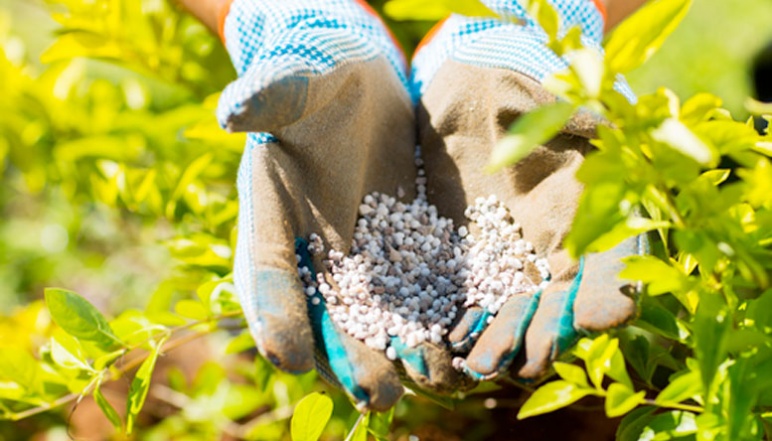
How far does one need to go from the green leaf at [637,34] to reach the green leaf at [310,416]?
44 cm

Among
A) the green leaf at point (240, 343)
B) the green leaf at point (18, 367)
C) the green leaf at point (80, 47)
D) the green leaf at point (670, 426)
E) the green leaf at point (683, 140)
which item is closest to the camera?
the green leaf at point (683, 140)

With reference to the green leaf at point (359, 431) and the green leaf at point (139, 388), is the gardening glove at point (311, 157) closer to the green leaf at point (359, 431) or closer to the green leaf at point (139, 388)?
the green leaf at point (359, 431)

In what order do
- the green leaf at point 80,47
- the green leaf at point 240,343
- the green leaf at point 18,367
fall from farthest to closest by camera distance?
the green leaf at point 80,47
the green leaf at point 240,343
the green leaf at point 18,367

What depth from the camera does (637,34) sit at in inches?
23.1

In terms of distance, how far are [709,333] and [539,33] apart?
487 millimetres

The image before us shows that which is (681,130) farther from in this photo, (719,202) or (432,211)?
(432,211)

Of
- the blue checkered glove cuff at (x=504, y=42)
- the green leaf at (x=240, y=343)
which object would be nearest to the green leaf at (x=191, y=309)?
Answer: the green leaf at (x=240, y=343)

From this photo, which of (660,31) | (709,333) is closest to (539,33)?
(660,31)

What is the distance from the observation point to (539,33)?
3.15ft

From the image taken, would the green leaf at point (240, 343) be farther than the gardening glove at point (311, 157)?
Yes

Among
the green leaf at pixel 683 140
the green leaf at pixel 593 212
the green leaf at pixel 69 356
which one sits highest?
the green leaf at pixel 683 140

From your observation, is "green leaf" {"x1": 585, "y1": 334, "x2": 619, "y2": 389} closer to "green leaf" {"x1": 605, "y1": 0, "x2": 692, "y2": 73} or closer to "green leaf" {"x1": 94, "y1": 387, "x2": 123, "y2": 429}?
"green leaf" {"x1": 605, "y1": 0, "x2": 692, "y2": 73}

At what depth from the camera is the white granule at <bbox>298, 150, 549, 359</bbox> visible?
0.83 meters

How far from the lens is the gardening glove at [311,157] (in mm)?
731
